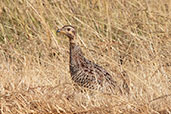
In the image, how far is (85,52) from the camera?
5.48 m

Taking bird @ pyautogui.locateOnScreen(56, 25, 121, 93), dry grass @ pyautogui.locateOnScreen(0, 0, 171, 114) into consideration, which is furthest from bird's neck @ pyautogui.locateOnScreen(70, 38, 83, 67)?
dry grass @ pyautogui.locateOnScreen(0, 0, 171, 114)

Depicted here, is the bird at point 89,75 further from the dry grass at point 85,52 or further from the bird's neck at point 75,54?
the dry grass at point 85,52

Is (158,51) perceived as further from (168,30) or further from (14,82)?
(14,82)

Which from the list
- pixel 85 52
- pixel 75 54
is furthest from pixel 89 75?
pixel 85 52

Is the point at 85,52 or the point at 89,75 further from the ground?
the point at 85,52

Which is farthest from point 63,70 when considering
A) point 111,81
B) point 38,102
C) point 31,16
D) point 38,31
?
point 31,16

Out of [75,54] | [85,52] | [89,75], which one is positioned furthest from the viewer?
[85,52]

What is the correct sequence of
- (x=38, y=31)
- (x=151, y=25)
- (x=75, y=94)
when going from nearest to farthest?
(x=75, y=94) → (x=38, y=31) → (x=151, y=25)

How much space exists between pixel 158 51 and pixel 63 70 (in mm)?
1094

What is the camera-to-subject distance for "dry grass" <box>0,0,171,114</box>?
359 centimetres

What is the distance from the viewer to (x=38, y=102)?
11.8 ft

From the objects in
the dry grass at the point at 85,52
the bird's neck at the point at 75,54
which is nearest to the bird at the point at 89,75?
the bird's neck at the point at 75,54

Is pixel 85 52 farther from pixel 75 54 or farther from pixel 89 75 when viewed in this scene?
pixel 89 75

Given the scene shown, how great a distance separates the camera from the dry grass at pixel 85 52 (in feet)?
11.8
